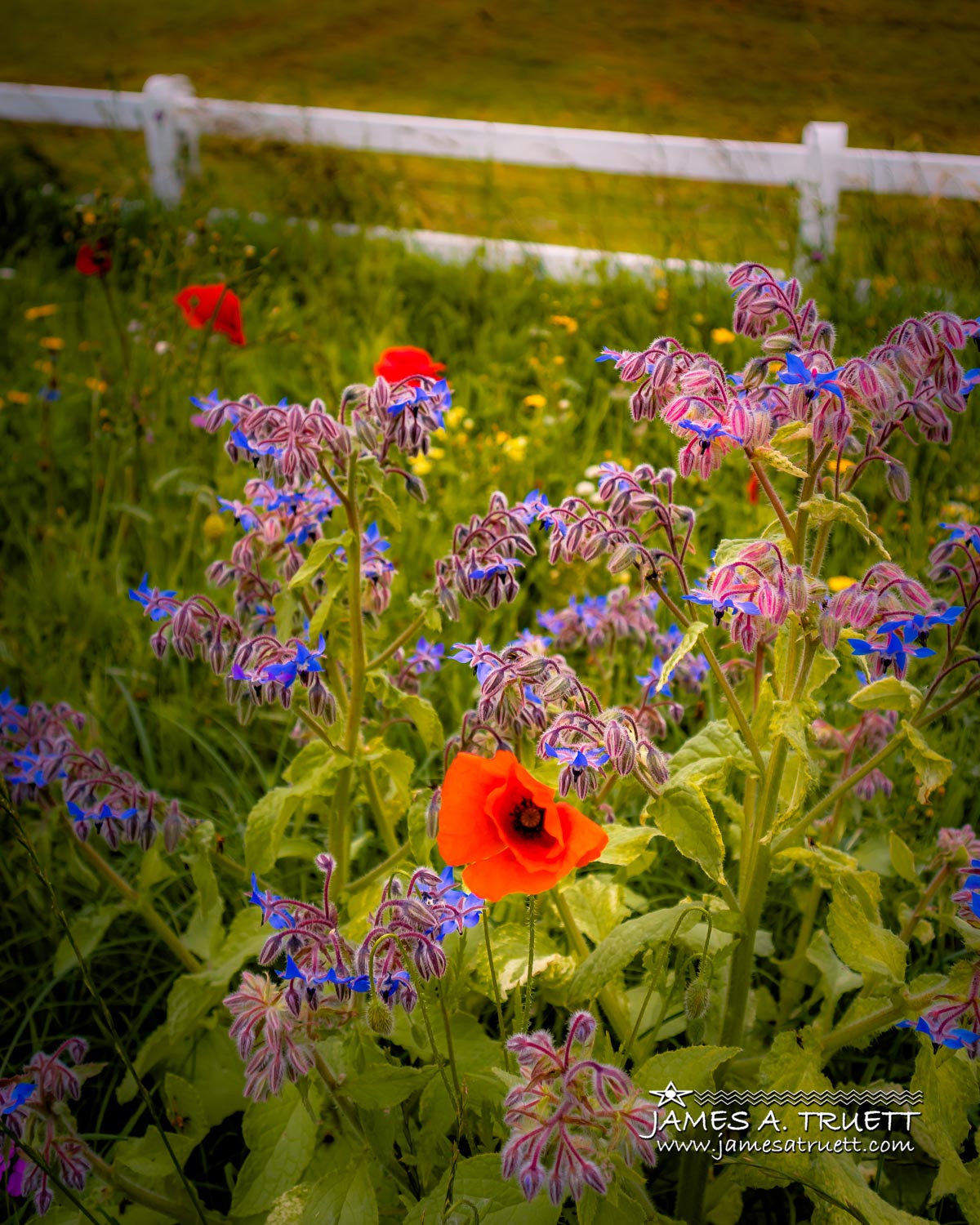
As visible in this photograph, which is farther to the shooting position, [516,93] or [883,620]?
[516,93]

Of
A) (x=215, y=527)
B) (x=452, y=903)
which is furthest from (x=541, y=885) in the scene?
(x=215, y=527)

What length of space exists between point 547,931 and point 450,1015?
36 cm

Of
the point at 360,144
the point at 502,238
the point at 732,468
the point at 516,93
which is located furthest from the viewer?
the point at 516,93

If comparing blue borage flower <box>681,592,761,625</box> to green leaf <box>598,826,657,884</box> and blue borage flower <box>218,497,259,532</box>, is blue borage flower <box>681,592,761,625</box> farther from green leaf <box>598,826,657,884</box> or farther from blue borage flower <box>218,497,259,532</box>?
blue borage flower <box>218,497,259,532</box>

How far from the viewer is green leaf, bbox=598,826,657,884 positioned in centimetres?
144

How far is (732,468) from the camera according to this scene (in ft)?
10.7

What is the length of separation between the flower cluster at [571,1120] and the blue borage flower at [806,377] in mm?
721

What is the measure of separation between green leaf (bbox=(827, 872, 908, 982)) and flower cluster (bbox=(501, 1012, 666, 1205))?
399 mm

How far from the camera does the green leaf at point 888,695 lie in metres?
1.37

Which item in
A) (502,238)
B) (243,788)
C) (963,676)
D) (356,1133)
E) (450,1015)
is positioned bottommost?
(356,1133)

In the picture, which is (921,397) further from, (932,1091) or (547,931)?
(547,931)

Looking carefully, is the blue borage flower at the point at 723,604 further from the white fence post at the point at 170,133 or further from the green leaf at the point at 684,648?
the white fence post at the point at 170,133

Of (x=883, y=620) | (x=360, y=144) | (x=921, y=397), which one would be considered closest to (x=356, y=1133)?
(x=883, y=620)

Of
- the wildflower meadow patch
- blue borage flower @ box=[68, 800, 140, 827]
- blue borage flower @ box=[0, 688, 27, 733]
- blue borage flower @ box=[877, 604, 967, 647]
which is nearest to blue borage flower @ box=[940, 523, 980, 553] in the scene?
the wildflower meadow patch
